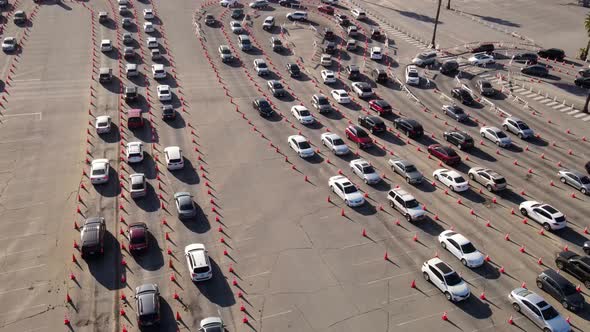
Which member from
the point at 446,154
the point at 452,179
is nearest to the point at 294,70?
the point at 446,154

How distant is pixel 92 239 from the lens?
38750 mm

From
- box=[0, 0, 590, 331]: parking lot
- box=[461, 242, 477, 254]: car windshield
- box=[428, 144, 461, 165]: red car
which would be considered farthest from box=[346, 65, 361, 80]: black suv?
box=[461, 242, 477, 254]: car windshield

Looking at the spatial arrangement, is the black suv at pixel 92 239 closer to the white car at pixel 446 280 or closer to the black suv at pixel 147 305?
the black suv at pixel 147 305

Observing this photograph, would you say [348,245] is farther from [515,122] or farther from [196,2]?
[196,2]

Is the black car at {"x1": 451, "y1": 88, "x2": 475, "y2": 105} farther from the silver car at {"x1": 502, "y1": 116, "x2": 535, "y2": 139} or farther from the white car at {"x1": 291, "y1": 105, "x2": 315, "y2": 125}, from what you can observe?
the white car at {"x1": 291, "y1": 105, "x2": 315, "y2": 125}

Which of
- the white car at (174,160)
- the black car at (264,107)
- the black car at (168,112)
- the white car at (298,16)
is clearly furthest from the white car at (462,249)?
the white car at (298,16)

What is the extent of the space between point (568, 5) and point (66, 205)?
121 metres

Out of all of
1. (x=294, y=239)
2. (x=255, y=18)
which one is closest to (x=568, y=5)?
(x=255, y=18)

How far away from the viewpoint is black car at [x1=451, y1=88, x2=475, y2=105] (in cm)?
6938

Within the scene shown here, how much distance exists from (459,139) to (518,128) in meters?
9.15

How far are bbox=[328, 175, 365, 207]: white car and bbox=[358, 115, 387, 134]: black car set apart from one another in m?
12.9

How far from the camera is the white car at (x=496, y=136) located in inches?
2292

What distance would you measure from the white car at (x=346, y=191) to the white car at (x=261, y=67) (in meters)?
32.6

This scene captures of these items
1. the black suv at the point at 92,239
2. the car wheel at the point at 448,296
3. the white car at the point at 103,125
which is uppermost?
the white car at the point at 103,125
